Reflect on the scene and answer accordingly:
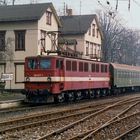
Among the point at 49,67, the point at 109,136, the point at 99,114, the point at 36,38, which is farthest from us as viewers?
the point at 36,38

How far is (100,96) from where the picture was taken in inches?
1529

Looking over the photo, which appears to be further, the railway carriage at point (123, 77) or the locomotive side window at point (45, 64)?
the railway carriage at point (123, 77)

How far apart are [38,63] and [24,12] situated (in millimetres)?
19506

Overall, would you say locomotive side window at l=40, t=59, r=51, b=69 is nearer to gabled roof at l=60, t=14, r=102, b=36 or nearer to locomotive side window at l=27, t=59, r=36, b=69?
locomotive side window at l=27, t=59, r=36, b=69

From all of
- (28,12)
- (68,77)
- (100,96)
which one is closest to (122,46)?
(28,12)

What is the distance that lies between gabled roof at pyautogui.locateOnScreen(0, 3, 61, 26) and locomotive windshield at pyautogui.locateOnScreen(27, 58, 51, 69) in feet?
51.8

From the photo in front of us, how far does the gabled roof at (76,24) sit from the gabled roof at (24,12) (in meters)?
9.06

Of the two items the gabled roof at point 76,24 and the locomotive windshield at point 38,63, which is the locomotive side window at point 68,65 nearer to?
the locomotive windshield at point 38,63

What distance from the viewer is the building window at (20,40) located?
146ft

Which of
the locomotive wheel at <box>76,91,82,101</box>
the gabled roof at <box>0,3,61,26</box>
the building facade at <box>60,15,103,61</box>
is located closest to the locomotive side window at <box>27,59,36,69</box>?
the locomotive wheel at <box>76,91,82,101</box>

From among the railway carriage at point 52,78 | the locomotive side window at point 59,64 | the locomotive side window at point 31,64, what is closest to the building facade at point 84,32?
the railway carriage at point 52,78

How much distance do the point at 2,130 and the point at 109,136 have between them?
345 centimetres

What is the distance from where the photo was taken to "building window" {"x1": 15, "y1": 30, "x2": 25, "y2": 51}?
4459cm

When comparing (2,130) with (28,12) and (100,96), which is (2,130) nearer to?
(100,96)
